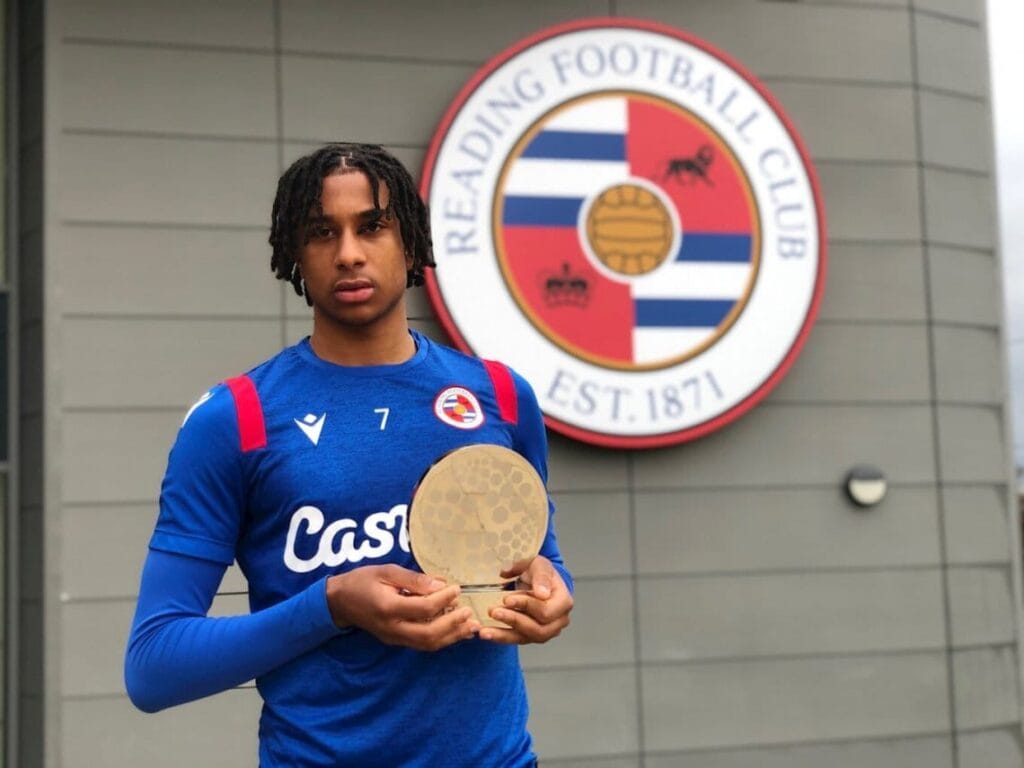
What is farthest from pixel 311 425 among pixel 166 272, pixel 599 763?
pixel 599 763

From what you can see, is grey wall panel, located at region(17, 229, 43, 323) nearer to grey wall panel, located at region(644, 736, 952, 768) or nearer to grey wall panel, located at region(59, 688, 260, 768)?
grey wall panel, located at region(59, 688, 260, 768)

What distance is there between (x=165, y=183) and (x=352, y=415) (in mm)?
4827

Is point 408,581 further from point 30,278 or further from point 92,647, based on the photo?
point 30,278

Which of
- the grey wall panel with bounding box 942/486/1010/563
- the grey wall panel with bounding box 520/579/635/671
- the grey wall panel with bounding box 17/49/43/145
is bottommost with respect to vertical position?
the grey wall panel with bounding box 520/579/635/671

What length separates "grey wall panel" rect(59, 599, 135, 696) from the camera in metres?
6.18

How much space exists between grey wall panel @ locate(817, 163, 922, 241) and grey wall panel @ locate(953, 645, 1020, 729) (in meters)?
2.00

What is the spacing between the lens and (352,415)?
1906mm

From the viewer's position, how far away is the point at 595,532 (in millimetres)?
6844

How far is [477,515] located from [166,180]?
499 centimetres

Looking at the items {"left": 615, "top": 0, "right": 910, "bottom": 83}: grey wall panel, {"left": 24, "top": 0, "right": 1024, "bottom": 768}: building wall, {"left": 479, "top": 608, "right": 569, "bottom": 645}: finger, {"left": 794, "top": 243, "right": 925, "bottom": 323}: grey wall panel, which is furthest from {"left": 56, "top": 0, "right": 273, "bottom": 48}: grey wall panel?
{"left": 479, "top": 608, "right": 569, "bottom": 645}: finger

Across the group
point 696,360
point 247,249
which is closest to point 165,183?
point 247,249

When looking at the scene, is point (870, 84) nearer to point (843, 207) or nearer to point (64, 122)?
point (843, 207)

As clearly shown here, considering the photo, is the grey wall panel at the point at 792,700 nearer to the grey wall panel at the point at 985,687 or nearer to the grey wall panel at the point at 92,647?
the grey wall panel at the point at 985,687

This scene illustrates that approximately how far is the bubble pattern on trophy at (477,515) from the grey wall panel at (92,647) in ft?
15.3
